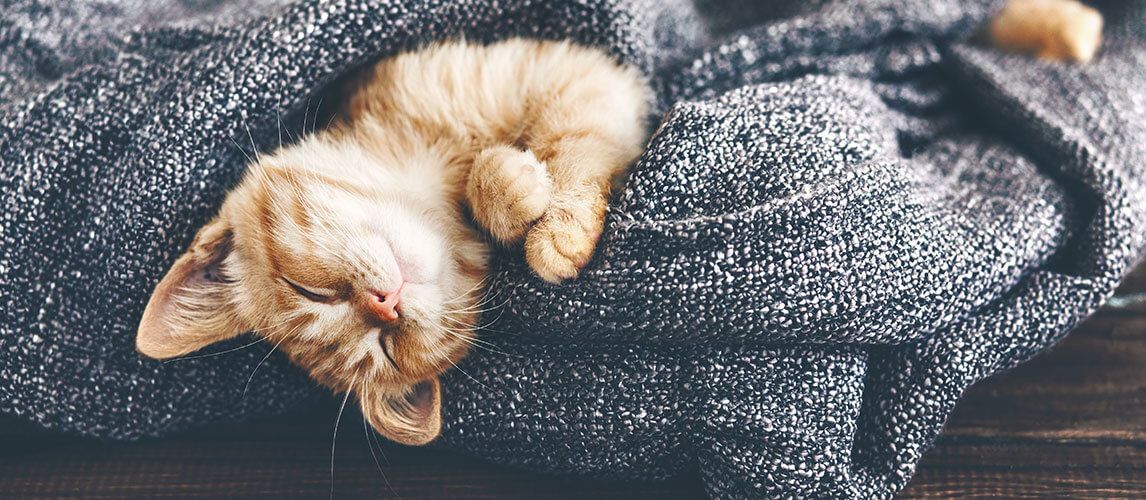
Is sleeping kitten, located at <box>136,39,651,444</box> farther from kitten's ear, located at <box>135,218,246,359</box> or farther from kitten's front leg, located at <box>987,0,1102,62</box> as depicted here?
kitten's front leg, located at <box>987,0,1102,62</box>

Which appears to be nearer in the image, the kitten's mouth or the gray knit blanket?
the gray knit blanket

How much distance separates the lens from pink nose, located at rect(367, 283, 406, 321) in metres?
0.91

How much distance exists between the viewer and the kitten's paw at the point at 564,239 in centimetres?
83

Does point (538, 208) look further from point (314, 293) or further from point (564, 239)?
point (314, 293)

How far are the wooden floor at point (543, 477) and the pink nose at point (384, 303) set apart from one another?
22 centimetres

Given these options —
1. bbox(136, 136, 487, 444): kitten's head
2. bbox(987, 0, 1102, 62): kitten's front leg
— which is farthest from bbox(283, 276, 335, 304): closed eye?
bbox(987, 0, 1102, 62): kitten's front leg

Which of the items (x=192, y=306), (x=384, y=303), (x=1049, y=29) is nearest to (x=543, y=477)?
(x=384, y=303)

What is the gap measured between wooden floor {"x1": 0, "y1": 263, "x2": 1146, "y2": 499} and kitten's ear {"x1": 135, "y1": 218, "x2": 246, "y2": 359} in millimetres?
192

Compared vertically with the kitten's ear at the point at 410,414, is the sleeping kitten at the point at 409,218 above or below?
above

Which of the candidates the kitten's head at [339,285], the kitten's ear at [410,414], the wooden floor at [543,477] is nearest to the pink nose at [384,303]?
the kitten's head at [339,285]

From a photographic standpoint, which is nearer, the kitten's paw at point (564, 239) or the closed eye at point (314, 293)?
the kitten's paw at point (564, 239)

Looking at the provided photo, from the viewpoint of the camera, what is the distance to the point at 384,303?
912 mm

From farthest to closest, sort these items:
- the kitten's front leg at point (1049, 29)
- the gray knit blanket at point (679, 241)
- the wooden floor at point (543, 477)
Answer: the kitten's front leg at point (1049, 29) < the wooden floor at point (543, 477) < the gray knit blanket at point (679, 241)

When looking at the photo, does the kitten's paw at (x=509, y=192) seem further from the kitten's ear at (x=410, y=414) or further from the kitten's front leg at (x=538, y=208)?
the kitten's ear at (x=410, y=414)
